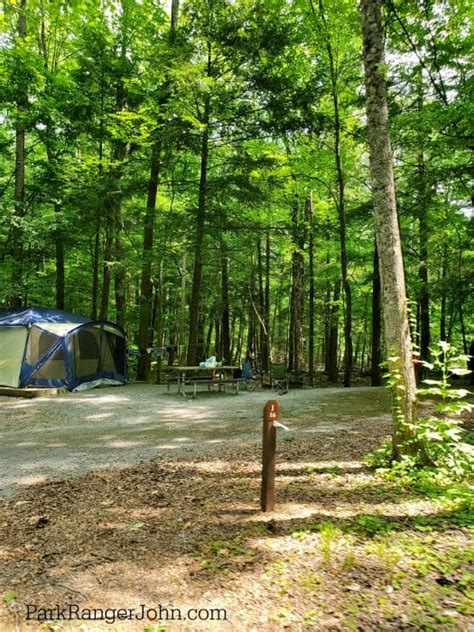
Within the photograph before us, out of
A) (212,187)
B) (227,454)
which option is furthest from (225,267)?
(227,454)

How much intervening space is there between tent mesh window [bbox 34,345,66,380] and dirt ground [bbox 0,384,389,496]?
0.82 meters

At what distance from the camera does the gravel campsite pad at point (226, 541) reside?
2.27 m

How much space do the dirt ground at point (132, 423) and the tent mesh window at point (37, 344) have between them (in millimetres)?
1173

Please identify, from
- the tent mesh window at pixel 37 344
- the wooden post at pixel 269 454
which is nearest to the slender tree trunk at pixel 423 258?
the wooden post at pixel 269 454

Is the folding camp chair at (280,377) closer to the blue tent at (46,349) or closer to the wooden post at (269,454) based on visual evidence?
the blue tent at (46,349)

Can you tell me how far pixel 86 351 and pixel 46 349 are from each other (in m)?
1.23

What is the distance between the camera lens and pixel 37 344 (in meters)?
10.6

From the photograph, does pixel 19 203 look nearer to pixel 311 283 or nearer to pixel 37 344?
pixel 37 344

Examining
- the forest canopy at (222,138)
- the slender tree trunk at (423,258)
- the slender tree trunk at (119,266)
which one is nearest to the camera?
the slender tree trunk at (423,258)

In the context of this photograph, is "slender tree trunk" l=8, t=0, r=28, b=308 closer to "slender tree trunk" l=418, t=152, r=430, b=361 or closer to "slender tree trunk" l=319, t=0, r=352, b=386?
"slender tree trunk" l=319, t=0, r=352, b=386

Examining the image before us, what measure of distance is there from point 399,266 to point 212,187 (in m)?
8.56

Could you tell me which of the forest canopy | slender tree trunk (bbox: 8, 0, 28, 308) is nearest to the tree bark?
the forest canopy

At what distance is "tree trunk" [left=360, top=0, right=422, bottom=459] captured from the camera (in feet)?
14.1

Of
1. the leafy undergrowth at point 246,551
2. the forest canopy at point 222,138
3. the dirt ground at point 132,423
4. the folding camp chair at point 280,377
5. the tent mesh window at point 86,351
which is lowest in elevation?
the leafy undergrowth at point 246,551
